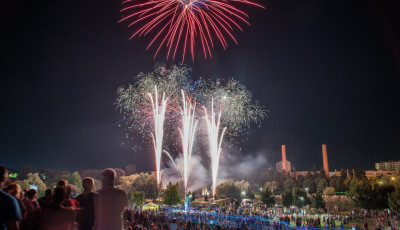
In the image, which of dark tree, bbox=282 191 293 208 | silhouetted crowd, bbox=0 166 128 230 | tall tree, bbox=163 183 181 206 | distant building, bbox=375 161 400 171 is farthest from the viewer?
distant building, bbox=375 161 400 171

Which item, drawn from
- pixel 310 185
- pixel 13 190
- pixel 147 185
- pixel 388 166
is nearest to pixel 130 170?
pixel 147 185

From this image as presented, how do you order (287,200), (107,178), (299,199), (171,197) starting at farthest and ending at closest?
(299,199), (287,200), (171,197), (107,178)

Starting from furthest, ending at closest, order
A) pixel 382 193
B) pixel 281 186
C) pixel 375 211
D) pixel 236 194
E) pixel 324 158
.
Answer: pixel 324 158 → pixel 281 186 → pixel 236 194 → pixel 375 211 → pixel 382 193

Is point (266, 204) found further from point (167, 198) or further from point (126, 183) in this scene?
point (126, 183)

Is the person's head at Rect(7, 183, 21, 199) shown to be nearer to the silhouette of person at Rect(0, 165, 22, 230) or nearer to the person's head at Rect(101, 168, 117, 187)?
the person's head at Rect(101, 168, 117, 187)

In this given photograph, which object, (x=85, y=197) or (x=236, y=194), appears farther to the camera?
(x=236, y=194)

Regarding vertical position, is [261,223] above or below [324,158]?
below

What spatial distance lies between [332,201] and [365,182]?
10.2 m

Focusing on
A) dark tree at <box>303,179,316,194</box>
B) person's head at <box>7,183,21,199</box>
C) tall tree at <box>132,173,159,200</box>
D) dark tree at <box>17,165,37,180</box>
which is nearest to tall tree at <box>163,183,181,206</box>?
tall tree at <box>132,173,159,200</box>

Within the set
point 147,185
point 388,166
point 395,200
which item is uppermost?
point 388,166

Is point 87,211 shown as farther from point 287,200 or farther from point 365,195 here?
point 287,200

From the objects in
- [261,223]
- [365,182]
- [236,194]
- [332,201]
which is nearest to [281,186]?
[236,194]

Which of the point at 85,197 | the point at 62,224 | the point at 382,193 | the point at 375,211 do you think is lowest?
the point at 375,211

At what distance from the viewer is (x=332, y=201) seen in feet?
172
